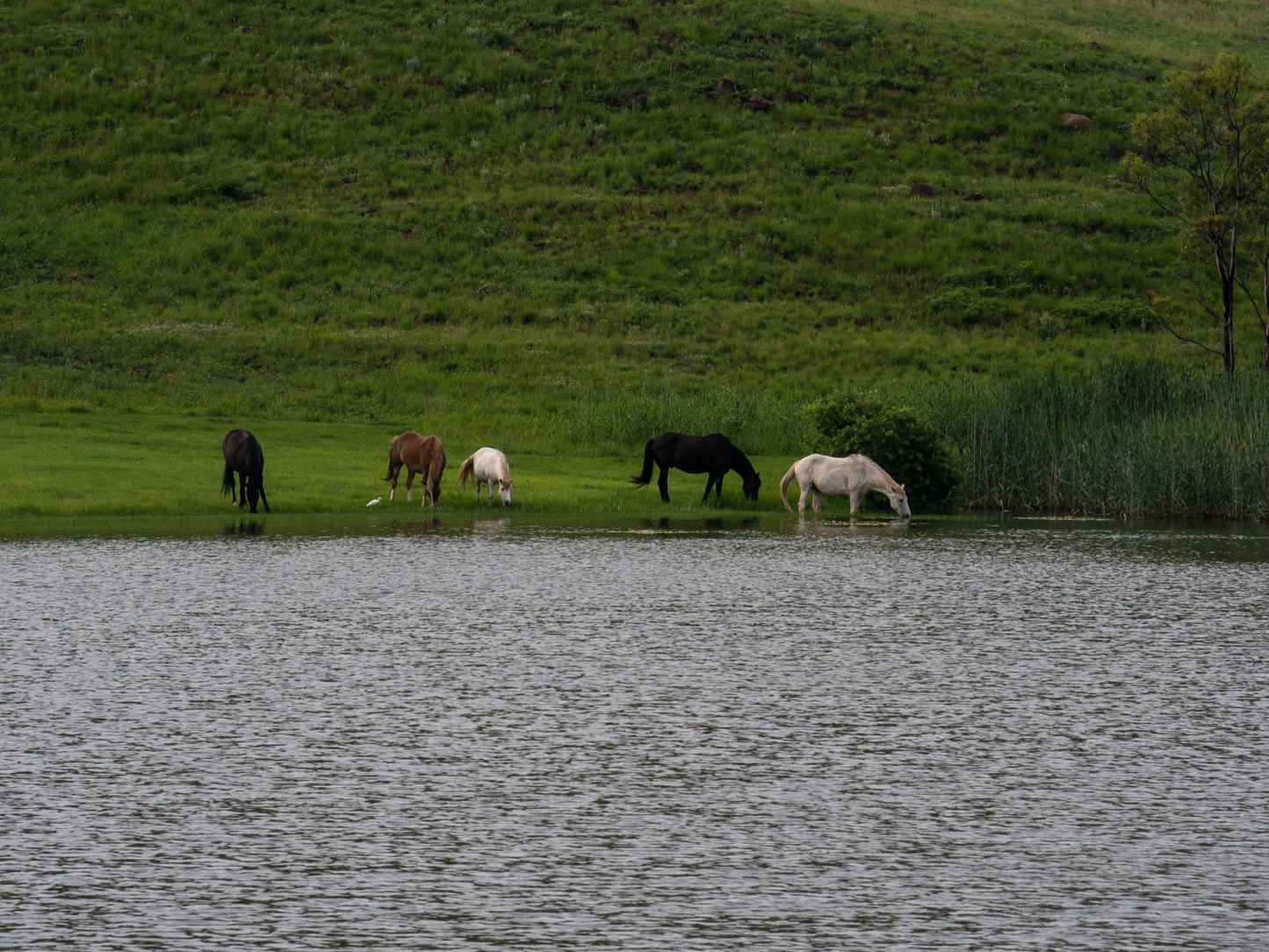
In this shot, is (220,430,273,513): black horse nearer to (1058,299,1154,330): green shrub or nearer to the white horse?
the white horse

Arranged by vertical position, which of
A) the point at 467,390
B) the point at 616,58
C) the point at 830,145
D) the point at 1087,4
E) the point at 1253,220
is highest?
the point at 1087,4

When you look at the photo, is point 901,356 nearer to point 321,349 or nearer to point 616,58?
point 321,349

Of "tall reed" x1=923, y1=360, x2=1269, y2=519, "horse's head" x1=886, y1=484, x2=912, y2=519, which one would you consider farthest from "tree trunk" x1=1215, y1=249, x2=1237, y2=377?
"horse's head" x1=886, y1=484, x2=912, y2=519

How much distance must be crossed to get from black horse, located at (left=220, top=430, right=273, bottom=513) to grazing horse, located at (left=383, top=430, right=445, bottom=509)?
283 cm

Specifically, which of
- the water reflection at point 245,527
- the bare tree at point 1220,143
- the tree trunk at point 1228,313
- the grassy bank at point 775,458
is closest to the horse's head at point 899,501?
the grassy bank at point 775,458

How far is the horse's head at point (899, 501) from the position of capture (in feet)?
119

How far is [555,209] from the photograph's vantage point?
7525 cm

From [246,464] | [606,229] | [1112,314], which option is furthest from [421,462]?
[606,229]

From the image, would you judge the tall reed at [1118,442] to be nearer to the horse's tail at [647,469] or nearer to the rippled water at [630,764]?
the horse's tail at [647,469]

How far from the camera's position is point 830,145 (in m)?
81.9

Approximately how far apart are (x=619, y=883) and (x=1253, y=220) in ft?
149

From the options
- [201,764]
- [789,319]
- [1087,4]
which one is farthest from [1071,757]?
[1087,4]

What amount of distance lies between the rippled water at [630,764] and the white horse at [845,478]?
1288cm

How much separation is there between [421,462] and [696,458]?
19.1ft
